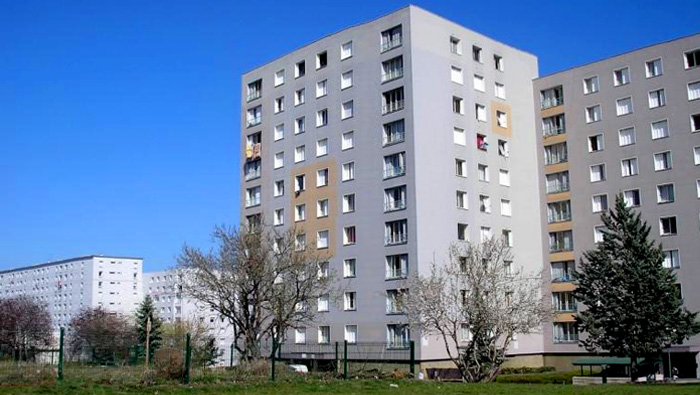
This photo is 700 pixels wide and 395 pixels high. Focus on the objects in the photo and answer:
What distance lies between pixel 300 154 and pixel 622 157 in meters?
27.7

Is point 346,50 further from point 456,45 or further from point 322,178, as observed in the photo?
point 322,178

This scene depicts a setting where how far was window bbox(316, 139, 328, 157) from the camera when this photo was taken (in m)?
69.4

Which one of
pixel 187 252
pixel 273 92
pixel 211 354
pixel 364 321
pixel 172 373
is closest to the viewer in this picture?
pixel 172 373

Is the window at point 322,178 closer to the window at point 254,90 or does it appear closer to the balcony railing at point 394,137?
the balcony railing at point 394,137

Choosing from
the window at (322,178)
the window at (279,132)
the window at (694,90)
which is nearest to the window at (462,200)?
the window at (322,178)

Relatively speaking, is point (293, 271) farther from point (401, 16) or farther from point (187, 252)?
point (401, 16)

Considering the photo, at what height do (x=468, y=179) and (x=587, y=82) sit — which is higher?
(x=587, y=82)

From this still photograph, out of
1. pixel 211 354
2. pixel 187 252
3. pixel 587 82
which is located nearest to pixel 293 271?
pixel 187 252

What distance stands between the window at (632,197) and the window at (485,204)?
423 inches

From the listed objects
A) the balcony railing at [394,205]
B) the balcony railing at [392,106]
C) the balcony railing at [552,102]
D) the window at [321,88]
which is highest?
the window at [321,88]

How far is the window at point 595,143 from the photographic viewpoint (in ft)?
219

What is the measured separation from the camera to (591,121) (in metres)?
67.8

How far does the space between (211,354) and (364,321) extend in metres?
27.1

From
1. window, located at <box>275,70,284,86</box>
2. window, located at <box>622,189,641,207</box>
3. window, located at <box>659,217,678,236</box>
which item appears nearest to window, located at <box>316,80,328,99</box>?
window, located at <box>275,70,284,86</box>
